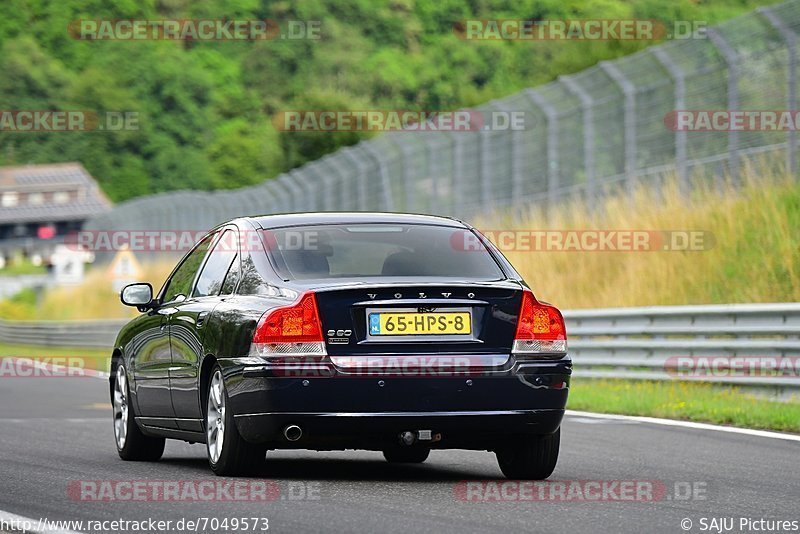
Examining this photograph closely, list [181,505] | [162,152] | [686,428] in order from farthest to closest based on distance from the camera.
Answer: [162,152]
[686,428]
[181,505]

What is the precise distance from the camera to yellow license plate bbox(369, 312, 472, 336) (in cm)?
885

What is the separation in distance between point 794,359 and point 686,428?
171cm

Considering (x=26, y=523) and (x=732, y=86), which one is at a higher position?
(x=732, y=86)

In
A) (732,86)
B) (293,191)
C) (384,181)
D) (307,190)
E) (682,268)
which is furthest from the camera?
(293,191)

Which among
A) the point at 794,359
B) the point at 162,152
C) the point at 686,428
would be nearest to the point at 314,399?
the point at 686,428

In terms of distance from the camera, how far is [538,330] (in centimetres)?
915

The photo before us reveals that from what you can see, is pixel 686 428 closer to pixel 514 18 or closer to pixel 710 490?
pixel 710 490

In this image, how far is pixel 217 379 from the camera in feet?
30.7

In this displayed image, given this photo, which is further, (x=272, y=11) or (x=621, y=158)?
(x=272, y=11)

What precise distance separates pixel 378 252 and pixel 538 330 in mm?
1051
